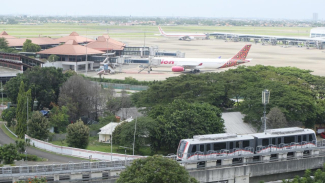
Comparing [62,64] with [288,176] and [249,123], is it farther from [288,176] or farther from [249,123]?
[288,176]

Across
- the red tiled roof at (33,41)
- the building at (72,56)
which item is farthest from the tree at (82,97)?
the red tiled roof at (33,41)

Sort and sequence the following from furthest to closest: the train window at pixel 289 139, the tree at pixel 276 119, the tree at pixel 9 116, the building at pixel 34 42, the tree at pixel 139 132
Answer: the building at pixel 34 42
the tree at pixel 9 116
the tree at pixel 276 119
the tree at pixel 139 132
the train window at pixel 289 139

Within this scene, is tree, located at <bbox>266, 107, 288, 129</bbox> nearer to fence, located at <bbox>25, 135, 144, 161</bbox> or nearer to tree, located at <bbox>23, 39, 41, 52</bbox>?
fence, located at <bbox>25, 135, 144, 161</bbox>

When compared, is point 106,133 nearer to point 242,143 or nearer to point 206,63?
point 242,143

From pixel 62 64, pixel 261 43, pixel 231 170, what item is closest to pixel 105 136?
pixel 231 170

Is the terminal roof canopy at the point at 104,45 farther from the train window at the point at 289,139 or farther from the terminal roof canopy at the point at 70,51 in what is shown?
the train window at the point at 289,139

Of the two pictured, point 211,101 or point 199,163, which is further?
point 211,101

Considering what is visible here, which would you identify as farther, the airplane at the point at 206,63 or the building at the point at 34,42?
the building at the point at 34,42
